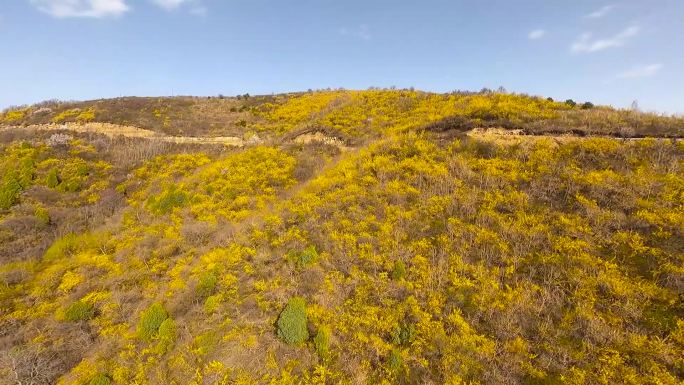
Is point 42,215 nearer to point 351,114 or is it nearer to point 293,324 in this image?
point 293,324

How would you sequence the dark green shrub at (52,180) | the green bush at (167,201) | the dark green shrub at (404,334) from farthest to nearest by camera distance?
the dark green shrub at (52,180) → the green bush at (167,201) → the dark green shrub at (404,334)

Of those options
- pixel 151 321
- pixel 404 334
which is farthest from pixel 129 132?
pixel 404 334

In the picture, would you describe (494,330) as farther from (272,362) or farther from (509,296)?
(272,362)

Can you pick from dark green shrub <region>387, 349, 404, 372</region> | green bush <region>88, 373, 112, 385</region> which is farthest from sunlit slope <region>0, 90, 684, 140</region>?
green bush <region>88, 373, 112, 385</region>

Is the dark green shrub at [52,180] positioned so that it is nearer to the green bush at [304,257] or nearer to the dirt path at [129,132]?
the dirt path at [129,132]

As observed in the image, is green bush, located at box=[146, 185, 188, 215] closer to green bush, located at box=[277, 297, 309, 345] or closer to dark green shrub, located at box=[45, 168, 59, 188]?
dark green shrub, located at box=[45, 168, 59, 188]

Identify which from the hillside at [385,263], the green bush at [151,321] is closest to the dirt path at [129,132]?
the hillside at [385,263]

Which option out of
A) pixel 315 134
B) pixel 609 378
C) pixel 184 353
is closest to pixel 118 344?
pixel 184 353
